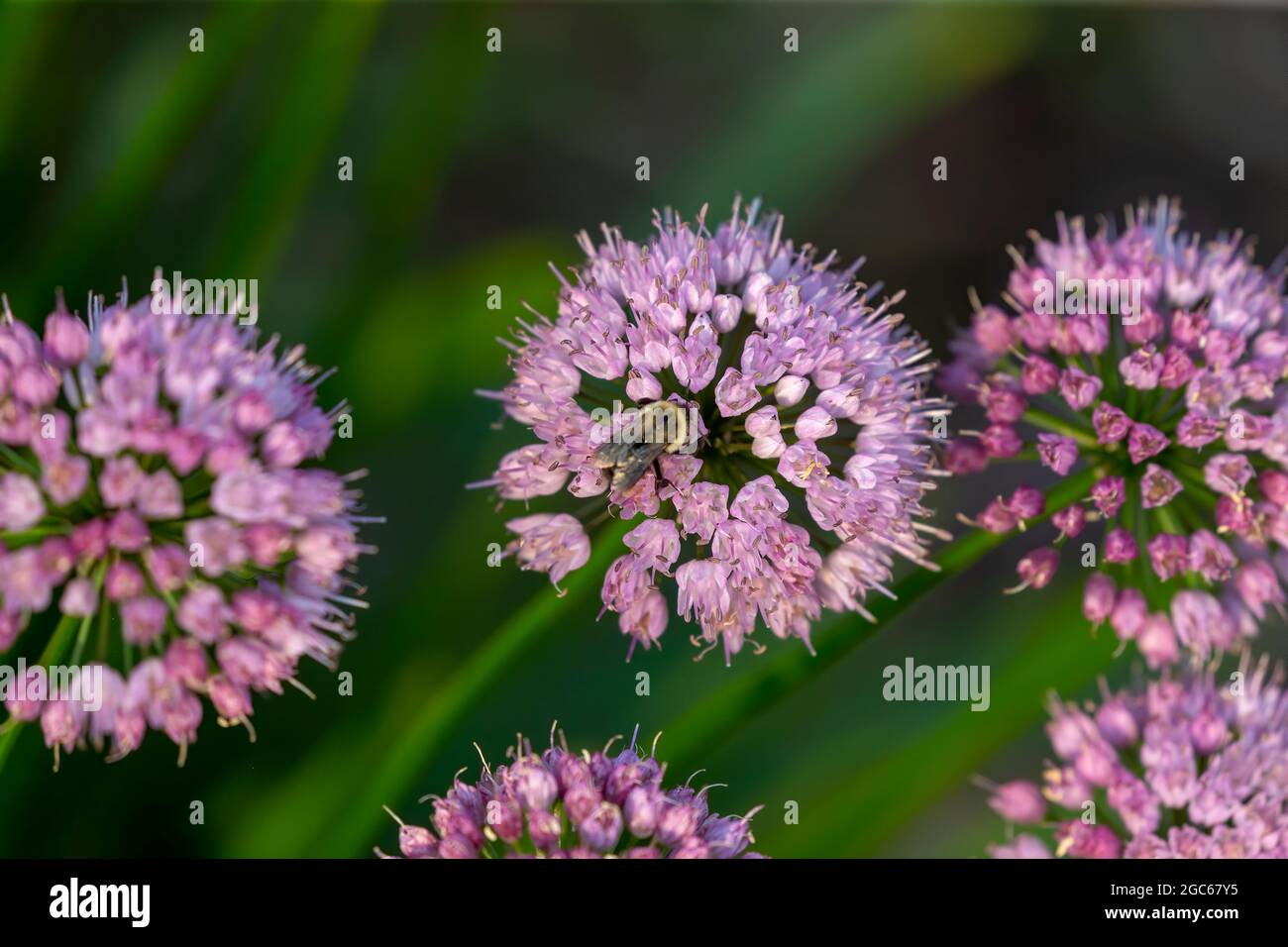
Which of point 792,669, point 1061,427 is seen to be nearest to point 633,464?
point 792,669

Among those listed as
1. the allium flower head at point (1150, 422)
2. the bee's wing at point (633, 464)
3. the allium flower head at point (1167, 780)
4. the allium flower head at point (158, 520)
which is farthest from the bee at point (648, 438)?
the allium flower head at point (1167, 780)

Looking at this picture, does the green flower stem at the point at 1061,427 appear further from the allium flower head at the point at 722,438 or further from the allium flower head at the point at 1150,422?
the allium flower head at the point at 722,438

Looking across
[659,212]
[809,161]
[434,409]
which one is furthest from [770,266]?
[434,409]

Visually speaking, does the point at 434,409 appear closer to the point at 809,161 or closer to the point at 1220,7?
the point at 809,161

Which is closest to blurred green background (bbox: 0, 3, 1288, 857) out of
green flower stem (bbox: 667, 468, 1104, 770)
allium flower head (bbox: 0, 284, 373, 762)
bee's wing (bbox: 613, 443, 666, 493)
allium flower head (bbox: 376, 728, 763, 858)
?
green flower stem (bbox: 667, 468, 1104, 770)

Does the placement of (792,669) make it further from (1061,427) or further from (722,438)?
(1061,427)

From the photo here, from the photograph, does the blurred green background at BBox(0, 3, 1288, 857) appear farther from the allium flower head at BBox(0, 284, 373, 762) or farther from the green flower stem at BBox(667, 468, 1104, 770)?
the allium flower head at BBox(0, 284, 373, 762)

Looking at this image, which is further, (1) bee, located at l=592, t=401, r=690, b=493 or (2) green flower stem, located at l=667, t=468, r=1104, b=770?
(2) green flower stem, located at l=667, t=468, r=1104, b=770
